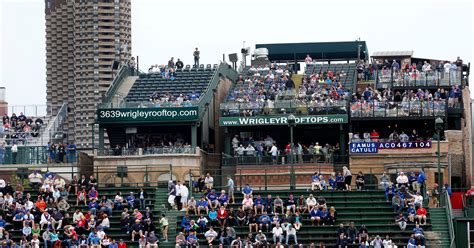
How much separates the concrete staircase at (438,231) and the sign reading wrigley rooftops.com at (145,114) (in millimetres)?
16346

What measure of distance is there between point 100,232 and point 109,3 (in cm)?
7699

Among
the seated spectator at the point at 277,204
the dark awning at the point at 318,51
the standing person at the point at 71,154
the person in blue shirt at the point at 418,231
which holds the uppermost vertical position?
the dark awning at the point at 318,51

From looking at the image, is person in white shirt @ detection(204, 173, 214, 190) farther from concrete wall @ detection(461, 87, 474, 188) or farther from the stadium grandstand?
concrete wall @ detection(461, 87, 474, 188)

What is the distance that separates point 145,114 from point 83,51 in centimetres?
6318

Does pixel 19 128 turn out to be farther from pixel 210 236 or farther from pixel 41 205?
pixel 210 236

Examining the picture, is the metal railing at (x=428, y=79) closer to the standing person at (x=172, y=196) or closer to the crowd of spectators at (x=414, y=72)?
the crowd of spectators at (x=414, y=72)

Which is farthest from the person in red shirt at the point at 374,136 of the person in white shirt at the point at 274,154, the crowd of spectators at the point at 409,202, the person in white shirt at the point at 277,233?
the person in white shirt at the point at 277,233

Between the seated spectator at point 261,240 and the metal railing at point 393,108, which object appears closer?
the seated spectator at point 261,240

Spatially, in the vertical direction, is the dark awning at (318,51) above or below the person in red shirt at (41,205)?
above

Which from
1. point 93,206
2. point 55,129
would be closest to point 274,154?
point 93,206

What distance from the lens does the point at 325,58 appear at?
94.2 m

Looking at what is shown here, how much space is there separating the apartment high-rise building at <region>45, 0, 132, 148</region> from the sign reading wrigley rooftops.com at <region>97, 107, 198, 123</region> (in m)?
52.4

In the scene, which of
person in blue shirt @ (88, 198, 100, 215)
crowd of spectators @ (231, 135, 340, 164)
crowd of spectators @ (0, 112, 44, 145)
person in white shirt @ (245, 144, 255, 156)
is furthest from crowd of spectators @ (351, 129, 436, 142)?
crowd of spectators @ (0, 112, 44, 145)

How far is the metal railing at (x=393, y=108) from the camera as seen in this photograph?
250 feet
